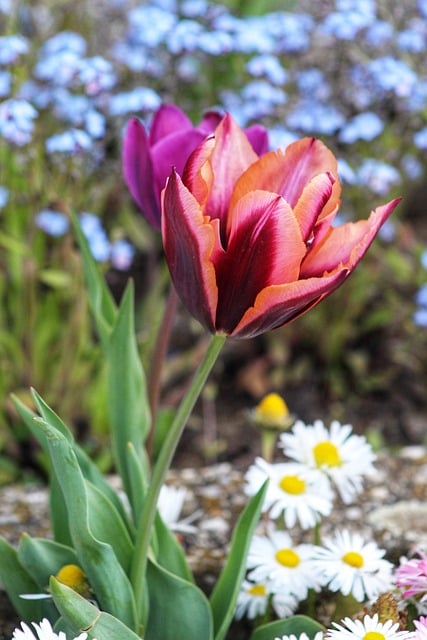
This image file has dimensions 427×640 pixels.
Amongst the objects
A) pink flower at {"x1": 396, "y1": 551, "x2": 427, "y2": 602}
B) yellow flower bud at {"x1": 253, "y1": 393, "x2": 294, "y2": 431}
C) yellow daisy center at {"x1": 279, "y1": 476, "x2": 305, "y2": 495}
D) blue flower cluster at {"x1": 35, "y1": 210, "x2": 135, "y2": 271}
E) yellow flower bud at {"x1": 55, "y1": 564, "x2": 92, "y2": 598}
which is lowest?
blue flower cluster at {"x1": 35, "y1": 210, "x2": 135, "y2": 271}

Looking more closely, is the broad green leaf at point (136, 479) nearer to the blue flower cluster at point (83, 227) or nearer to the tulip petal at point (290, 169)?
the tulip petal at point (290, 169)

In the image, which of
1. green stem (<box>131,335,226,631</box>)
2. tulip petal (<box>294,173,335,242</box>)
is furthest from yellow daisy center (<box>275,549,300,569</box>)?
tulip petal (<box>294,173,335,242</box>)

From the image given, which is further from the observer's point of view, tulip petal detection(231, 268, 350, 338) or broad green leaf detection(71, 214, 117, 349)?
broad green leaf detection(71, 214, 117, 349)

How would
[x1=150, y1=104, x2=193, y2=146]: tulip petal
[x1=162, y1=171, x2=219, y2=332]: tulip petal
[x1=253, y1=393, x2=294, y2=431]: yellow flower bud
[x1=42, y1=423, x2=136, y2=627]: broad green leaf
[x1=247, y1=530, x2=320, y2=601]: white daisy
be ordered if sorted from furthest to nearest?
[x1=253, y1=393, x2=294, y2=431]: yellow flower bud
[x1=150, y1=104, x2=193, y2=146]: tulip petal
[x1=247, y1=530, x2=320, y2=601]: white daisy
[x1=42, y1=423, x2=136, y2=627]: broad green leaf
[x1=162, y1=171, x2=219, y2=332]: tulip petal

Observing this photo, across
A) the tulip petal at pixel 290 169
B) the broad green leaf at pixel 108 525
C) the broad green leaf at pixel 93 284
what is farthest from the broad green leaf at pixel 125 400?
the tulip petal at pixel 290 169

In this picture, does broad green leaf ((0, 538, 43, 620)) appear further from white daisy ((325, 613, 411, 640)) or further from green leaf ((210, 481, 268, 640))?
white daisy ((325, 613, 411, 640))

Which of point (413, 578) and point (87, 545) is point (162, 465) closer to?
point (87, 545)
